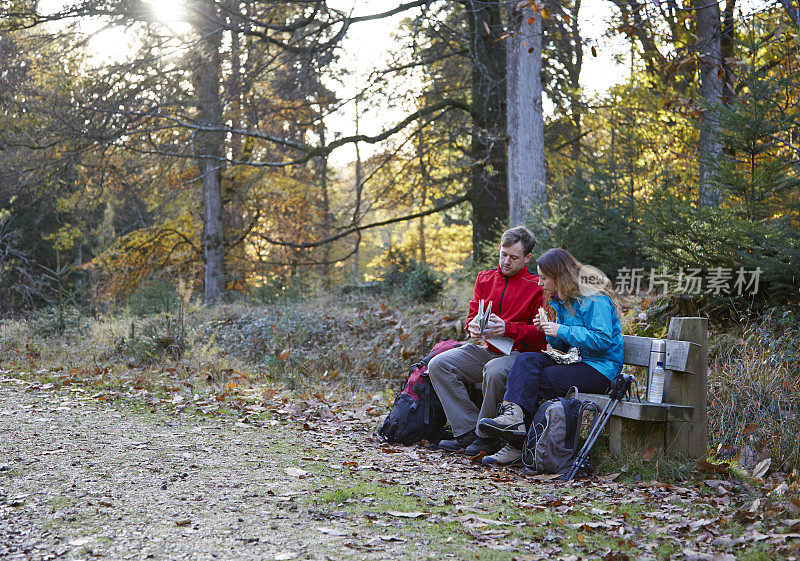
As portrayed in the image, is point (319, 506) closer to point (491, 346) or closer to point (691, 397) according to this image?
point (491, 346)

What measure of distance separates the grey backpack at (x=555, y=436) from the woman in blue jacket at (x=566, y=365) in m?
0.15

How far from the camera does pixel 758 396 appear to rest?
566 centimetres

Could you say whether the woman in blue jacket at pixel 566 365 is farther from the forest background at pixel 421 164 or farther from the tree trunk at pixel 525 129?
the tree trunk at pixel 525 129

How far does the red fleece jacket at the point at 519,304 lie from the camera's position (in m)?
5.79

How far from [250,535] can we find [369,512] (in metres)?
0.72

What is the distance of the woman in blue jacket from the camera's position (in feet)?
17.1

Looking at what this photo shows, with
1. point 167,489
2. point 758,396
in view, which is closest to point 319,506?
point 167,489

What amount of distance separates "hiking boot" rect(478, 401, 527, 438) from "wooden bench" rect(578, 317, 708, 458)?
1.95 ft

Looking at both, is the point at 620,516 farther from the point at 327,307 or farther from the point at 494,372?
the point at 327,307

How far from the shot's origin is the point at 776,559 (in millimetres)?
3139

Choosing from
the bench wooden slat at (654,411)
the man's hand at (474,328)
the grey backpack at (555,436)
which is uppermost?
the man's hand at (474,328)

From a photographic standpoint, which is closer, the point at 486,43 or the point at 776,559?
the point at 776,559

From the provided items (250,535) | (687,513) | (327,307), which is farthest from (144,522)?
(327,307)

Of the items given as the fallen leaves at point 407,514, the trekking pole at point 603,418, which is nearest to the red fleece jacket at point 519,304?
the trekking pole at point 603,418
